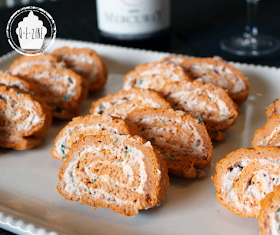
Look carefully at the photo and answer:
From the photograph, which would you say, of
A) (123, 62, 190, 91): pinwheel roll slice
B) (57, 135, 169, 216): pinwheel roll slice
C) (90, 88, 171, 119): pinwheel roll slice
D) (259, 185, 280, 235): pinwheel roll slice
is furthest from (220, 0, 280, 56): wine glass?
(259, 185, 280, 235): pinwheel roll slice

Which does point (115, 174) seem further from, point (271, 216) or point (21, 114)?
point (21, 114)

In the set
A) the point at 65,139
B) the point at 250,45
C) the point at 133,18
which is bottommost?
the point at 250,45

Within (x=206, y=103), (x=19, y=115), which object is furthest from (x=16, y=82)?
(x=206, y=103)

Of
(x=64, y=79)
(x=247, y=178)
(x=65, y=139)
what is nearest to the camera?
(x=247, y=178)

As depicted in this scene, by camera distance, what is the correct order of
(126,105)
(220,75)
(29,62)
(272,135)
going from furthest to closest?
1. (29,62)
2. (220,75)
3. (126,105)
4. (272,135)

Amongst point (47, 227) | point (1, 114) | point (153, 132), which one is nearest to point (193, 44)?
point (153, 132)

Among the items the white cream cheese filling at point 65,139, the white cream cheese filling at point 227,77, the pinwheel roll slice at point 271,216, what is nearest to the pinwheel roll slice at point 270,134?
the pinwheel roll slice at point 271,216
